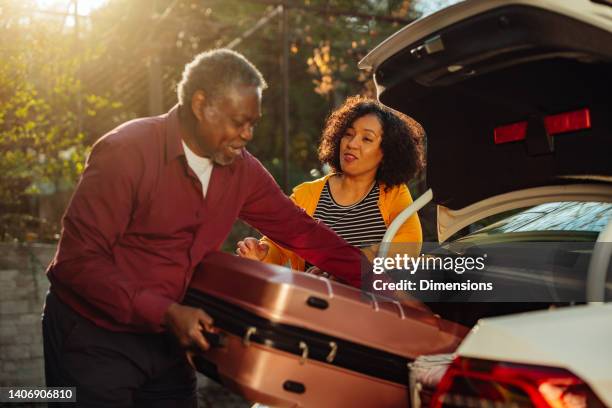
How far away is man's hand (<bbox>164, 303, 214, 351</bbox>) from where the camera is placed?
2160mm

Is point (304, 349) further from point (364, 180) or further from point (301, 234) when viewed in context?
point (364, 180)

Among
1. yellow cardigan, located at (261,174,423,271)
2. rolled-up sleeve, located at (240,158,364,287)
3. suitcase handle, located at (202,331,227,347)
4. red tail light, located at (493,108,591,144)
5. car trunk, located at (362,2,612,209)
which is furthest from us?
yellow cardigan, located at (261,174,423,271)

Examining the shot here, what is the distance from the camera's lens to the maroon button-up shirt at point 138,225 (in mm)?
2311

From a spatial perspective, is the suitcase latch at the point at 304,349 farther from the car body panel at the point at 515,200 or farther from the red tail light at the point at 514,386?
the car body panel at the point at 515,200

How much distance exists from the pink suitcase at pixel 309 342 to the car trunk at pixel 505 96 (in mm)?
721

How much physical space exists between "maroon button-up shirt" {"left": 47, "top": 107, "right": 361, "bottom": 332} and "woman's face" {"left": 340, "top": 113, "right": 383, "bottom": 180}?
1.12 m

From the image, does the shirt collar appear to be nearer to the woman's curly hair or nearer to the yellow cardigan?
the yellow cardigan

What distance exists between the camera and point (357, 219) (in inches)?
145

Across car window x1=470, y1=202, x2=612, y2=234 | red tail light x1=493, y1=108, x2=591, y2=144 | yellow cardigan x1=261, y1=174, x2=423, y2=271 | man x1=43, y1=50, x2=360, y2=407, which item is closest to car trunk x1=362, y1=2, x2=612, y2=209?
red tail light x1=493, y1=108, x2=591, y2=144

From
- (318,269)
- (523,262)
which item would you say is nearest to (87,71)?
(318,269)

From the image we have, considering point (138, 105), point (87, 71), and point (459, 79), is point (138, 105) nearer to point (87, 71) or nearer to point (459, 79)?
point (87, 71)

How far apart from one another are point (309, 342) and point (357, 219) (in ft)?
5.46

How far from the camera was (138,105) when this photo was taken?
16.5m

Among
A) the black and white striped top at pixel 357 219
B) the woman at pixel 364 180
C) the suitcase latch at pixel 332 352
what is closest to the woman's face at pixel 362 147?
the woman at pixel 364 180
